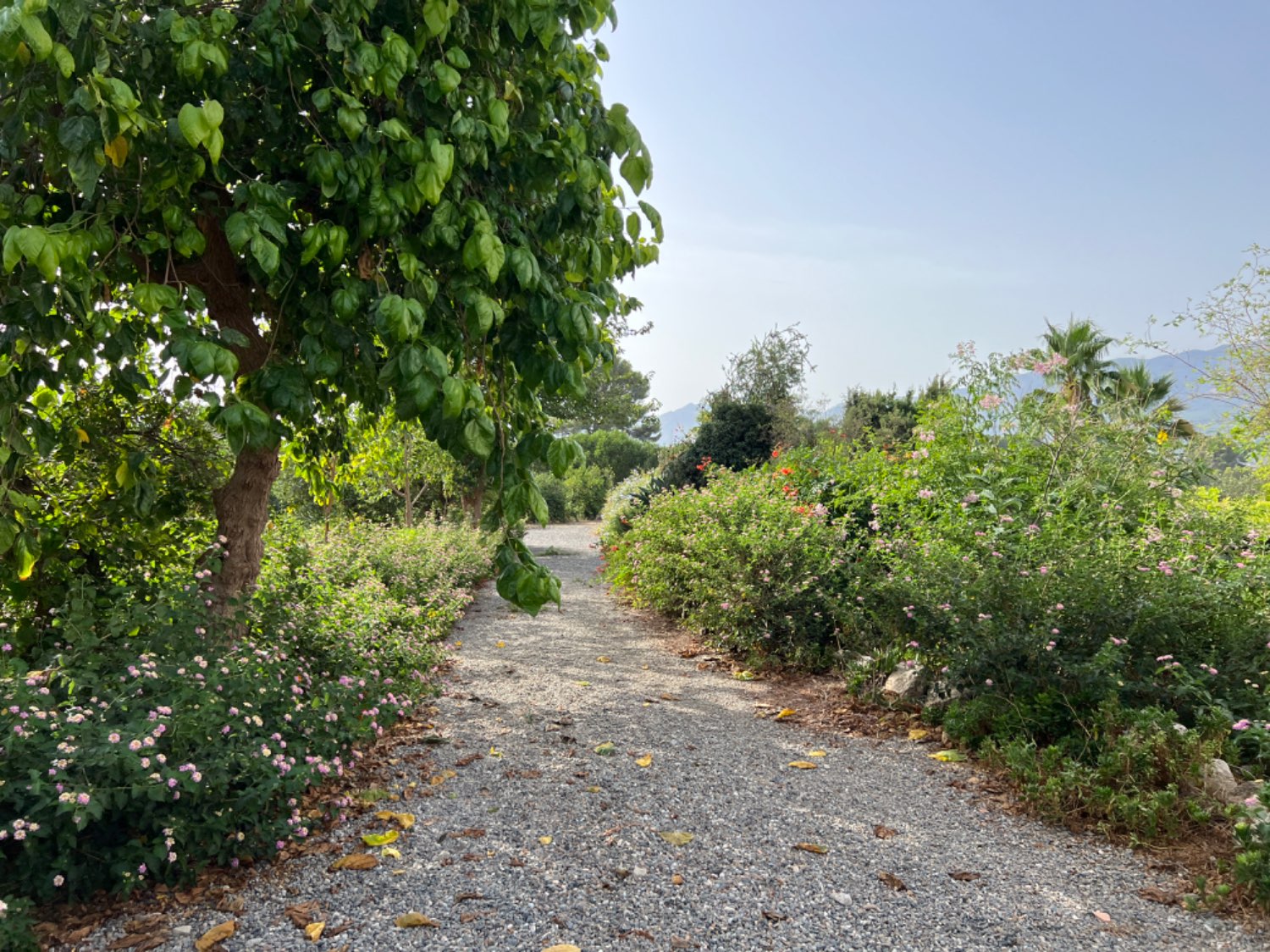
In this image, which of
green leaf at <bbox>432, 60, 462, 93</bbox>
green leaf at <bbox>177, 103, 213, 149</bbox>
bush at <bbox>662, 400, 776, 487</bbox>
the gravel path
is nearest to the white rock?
the gravel path

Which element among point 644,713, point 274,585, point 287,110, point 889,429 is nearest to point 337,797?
point 274,585

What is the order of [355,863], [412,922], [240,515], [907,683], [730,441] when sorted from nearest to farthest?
[412,922] < [355,863] < [240,515] < [907,683] < [730,441]

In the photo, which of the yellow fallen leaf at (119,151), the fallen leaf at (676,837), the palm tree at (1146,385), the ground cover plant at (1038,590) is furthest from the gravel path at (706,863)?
the palm tree at (1146,385)

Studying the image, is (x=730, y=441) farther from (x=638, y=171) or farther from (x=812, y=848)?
(x=638, y=171)

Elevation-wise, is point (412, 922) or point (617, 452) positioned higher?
point (617, 452)

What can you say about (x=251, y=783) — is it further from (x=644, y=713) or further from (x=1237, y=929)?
(x=1237, y=929)

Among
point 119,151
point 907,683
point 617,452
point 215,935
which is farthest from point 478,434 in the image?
point 617,452

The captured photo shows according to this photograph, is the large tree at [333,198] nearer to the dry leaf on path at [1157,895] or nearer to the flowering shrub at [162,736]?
the flowering shrub at [162,736]

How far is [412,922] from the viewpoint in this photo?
236cm

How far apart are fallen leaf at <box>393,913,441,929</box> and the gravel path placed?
31 millimetres

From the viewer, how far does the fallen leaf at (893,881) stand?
2670 millimetres

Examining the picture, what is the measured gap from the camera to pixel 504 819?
3.12 meters

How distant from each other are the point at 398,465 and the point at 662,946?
33.1 feet

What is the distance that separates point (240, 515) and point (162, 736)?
4.42 ft
